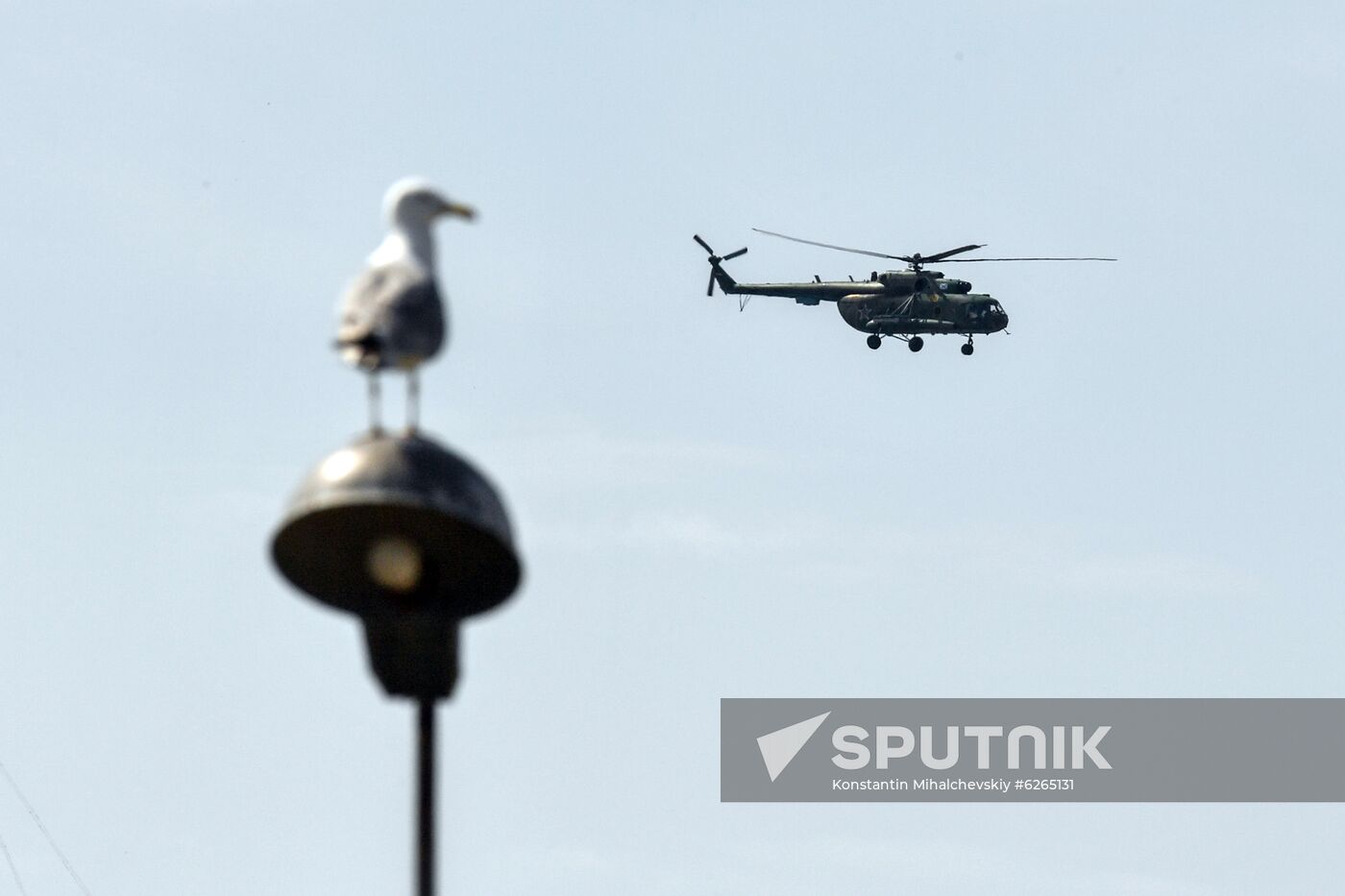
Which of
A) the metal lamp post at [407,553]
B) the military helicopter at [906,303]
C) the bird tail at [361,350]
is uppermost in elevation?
the military helicopter at [906,303]

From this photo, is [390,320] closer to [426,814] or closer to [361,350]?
[361,350]

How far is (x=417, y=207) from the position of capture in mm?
11820

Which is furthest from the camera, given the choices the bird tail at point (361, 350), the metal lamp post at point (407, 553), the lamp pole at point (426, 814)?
the bird tail at point (361, 350)

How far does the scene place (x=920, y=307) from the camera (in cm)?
8719

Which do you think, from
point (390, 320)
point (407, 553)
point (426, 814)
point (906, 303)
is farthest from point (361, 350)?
point (906, 303)

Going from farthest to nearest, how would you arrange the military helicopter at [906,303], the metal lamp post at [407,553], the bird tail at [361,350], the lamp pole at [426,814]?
1. the military helicopter at [906,303]
2. the bird tail at [361,350]
3. the metal lamp post at [407,553]
4. the lamp pole at [426,814]

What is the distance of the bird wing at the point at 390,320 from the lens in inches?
401

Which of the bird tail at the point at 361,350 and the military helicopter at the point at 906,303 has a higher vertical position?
the military helicopter at the point at 906,303

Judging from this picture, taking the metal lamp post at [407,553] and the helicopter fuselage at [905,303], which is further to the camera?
Answer: the helicopter fuselage at [905,303]

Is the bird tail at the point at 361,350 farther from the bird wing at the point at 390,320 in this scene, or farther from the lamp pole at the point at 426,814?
the lamp pole at the point at 426,814

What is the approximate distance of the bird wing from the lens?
10.2 metres

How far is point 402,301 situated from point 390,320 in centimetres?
32

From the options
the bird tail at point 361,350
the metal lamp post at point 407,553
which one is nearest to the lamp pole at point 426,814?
the metal lamp post at point 407,553

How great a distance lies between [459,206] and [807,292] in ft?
253
